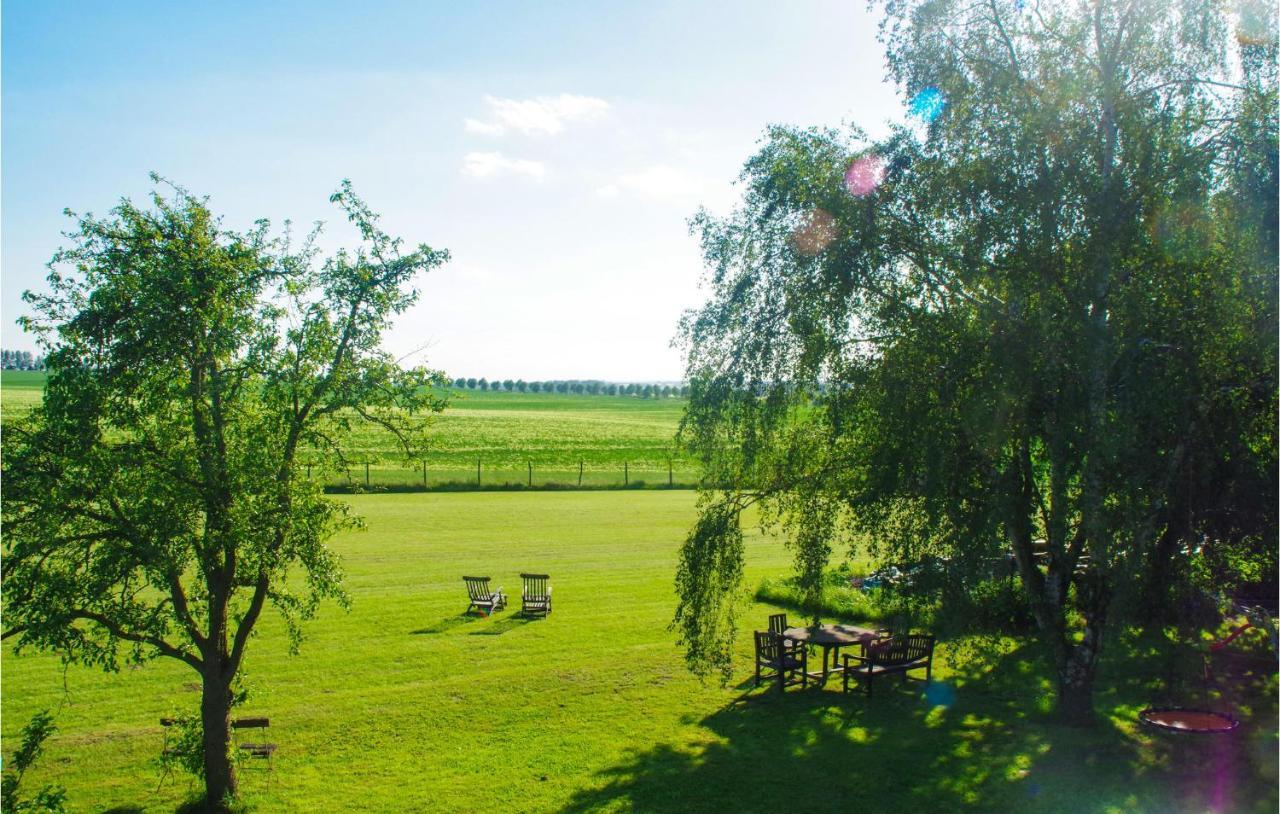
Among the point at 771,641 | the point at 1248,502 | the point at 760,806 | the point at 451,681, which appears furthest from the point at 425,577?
the point at 1248,502

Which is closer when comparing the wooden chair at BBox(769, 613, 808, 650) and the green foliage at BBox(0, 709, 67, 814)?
the green foliage at BBox(0, 709, 67, 814)

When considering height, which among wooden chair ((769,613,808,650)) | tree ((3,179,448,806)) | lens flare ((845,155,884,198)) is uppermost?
lens flare ((845,155,884,198))

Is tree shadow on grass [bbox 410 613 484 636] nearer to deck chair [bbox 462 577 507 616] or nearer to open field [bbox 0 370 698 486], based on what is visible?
deck chair [bbox 462 577 507 616]

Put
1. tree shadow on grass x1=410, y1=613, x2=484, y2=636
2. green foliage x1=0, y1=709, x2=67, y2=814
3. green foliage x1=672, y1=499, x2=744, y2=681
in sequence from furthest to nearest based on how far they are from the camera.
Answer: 1. tree shadow on grass x1=410, y1=613, x2=484, y2=636
2. green foliage x1=672, y1=499, x2=744, y2=681
3. green foliage x1=0, y1=709, x2=67, y2=814

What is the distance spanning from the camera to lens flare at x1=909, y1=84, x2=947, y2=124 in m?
13.8

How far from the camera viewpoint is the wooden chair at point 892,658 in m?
17.1

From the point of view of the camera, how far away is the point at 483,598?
2402 cm

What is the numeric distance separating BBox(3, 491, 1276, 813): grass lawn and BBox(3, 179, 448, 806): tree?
2631 mm

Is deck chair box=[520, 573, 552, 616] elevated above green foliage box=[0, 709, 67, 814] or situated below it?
below

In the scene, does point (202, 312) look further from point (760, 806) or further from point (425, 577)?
point (425, 577)

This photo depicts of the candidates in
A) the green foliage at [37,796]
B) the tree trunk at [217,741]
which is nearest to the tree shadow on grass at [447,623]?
the tree trunk at [217,741]

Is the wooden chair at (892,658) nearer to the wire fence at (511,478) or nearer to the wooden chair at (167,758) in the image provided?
the wooden chair at (167,758)

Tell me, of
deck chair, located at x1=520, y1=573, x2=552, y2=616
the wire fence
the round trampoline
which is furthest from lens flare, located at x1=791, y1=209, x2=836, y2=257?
the wire fence

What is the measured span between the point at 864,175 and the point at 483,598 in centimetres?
1552
